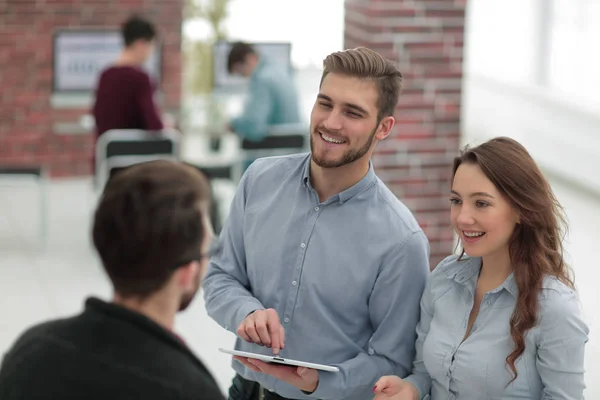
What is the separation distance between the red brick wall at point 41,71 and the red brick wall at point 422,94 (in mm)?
3996

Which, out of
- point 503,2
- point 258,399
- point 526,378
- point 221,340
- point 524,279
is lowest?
point 221,340

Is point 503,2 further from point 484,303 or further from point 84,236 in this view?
point 484,303

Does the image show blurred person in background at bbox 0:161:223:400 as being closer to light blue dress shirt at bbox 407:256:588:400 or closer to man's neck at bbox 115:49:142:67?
light blue dress shirt at bbox 407:256:588:400

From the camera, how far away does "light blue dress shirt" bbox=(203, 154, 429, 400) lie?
Result: 8.23ft

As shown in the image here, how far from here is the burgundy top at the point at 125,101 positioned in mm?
6508

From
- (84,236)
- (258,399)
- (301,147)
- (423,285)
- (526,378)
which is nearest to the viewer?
(526,378)

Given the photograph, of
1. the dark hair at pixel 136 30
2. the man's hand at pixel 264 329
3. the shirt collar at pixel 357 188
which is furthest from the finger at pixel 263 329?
the dark hair at pixel 136 30

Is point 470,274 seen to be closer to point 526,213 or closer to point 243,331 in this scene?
point 526,213

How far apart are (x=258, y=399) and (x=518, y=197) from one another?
3.03ft

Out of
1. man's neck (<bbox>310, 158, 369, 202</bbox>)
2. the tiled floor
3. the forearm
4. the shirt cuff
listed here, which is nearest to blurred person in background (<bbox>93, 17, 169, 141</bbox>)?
the tiled floor

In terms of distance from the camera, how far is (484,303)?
7.93 ft

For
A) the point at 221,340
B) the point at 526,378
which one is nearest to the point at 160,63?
the point at 221,340

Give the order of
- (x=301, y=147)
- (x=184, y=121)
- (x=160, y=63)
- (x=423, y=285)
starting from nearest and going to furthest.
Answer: (x=423, y=285) → (x=301, y=147) → (x=160, y=63) → (x=184, y=121)

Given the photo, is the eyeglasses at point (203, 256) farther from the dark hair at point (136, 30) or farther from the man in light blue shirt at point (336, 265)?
the dark hair at point (136, 30)
